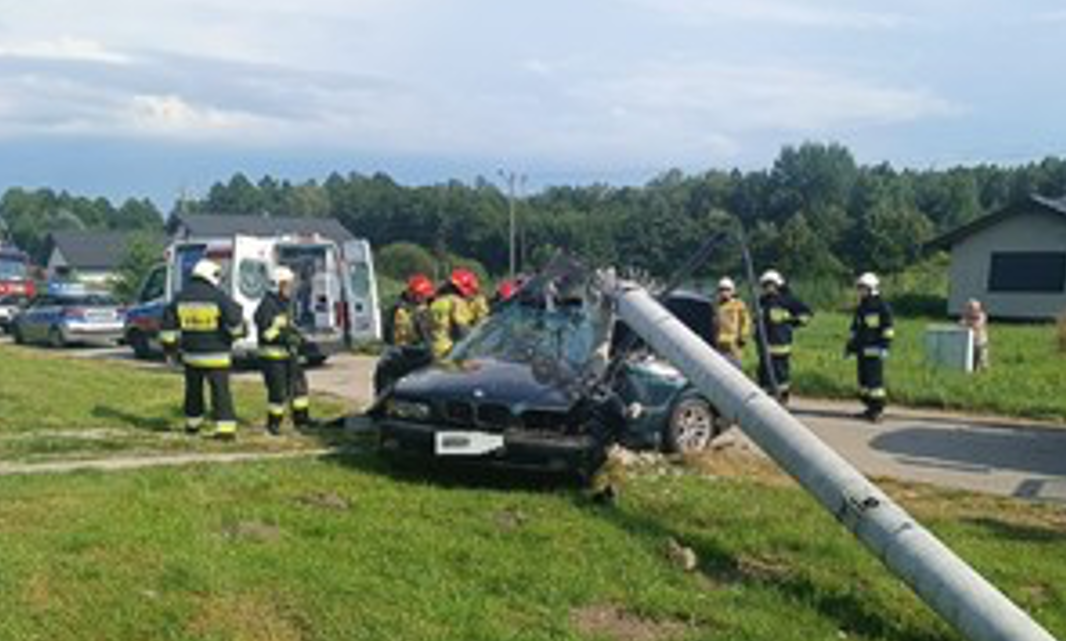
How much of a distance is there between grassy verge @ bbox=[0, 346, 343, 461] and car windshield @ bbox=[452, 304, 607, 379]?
6.47 ft

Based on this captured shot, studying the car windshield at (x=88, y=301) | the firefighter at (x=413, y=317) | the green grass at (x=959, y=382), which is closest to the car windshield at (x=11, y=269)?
the car windshield at (x=88, y=301)

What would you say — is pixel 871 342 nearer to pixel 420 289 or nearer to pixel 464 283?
pixel 464 283

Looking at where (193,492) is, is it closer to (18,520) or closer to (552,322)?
(18,520)

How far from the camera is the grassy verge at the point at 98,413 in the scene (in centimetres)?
1107

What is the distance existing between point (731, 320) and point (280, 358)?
5547 mm

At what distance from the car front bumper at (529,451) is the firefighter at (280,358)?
3.39 m

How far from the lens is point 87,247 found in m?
98.8

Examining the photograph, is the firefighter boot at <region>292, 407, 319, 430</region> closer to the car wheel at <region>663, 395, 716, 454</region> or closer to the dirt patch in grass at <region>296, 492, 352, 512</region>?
the car wheel at <region>663, 395, 716, 454</region>

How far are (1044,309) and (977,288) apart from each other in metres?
2.62

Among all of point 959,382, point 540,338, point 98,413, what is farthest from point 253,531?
point 959,382

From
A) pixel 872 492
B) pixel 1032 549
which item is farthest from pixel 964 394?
pixel 872 492

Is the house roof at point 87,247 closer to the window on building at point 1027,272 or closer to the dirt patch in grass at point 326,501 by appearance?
the window on building at point 1027,272

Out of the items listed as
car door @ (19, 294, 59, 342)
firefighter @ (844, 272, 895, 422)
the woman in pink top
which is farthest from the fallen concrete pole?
car door @ (19, 294, 59, 342)

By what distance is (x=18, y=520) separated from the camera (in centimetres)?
748
